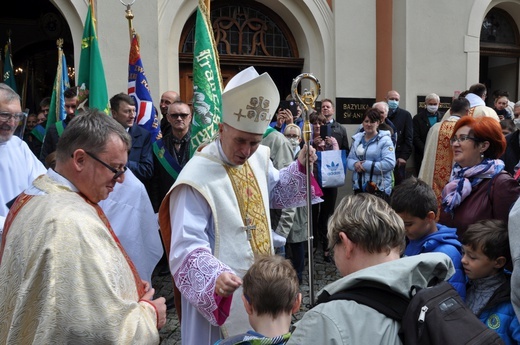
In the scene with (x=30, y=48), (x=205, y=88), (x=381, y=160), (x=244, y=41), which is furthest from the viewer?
(x=30, y=48)

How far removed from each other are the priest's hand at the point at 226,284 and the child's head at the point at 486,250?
111 cm

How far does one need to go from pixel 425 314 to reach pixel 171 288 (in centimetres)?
470

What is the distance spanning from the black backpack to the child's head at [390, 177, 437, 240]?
44.4 inches

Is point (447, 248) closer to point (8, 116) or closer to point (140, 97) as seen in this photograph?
point (8, 116)

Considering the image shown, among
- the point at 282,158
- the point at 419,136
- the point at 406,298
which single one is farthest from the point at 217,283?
the point at 419,136

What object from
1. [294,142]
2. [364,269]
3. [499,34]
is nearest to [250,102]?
[364,269]

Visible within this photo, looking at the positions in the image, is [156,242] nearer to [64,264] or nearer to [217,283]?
[217,283]

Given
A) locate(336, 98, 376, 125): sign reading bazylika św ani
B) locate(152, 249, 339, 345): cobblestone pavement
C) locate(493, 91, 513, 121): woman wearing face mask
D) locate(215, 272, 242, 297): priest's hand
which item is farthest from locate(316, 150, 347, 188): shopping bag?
locate(215, 272, 242, 297): priest's hand

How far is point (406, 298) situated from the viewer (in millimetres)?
1525

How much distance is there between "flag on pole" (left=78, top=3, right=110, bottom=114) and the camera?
18.5 feet

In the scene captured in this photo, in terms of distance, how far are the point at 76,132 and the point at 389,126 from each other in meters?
5.60

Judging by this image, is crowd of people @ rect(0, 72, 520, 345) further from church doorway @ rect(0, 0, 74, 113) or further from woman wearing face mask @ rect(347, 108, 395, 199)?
church doorway @ rect(0, 0, 74, 113)

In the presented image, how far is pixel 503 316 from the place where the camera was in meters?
2.38

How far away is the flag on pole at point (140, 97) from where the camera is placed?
5.97 metres
